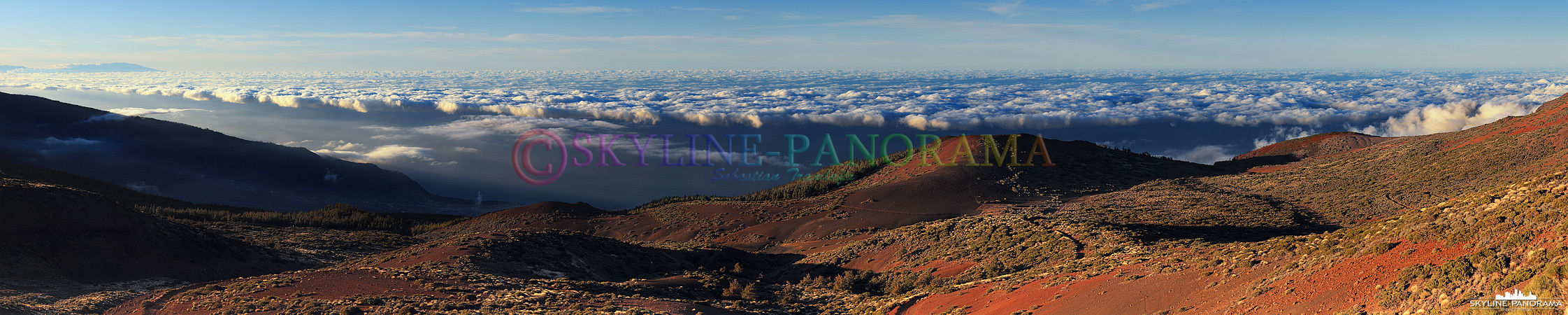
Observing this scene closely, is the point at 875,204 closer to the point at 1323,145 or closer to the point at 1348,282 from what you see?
the point at 1348,282

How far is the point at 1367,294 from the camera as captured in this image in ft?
28.9

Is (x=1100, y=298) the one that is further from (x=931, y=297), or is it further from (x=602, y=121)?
(x=602, y=121)

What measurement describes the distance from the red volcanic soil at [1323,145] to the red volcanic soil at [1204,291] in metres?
38.8

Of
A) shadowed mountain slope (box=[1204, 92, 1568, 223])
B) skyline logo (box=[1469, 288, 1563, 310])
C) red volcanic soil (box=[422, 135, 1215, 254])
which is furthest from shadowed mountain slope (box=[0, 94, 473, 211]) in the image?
skyline logo (box=[1469, 288, 1563, 310])

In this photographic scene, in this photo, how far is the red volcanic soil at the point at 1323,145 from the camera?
43.5 metres

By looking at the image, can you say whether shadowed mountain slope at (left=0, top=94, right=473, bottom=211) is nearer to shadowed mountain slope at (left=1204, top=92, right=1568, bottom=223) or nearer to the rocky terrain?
the rocky terrain

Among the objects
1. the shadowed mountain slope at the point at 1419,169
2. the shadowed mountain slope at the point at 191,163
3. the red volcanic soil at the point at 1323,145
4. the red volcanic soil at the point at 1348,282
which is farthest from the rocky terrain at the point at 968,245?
the shadowed mountain slope at the point at 191,163

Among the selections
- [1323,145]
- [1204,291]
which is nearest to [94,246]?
[1204,291]

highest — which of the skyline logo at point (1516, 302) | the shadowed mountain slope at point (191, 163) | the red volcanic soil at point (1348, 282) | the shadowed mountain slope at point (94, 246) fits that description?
the skyline logo at point (1516, 302)

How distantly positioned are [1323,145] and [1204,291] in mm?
46681

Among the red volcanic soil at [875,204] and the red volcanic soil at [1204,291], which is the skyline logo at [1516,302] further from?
the red volcanic soil at [875,204]

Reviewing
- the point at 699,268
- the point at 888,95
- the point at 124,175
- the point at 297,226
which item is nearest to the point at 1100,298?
the point at 699,268

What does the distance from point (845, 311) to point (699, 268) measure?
23.2 ft

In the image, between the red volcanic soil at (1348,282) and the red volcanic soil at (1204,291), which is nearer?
the red volcanic soil at (1348,282)
